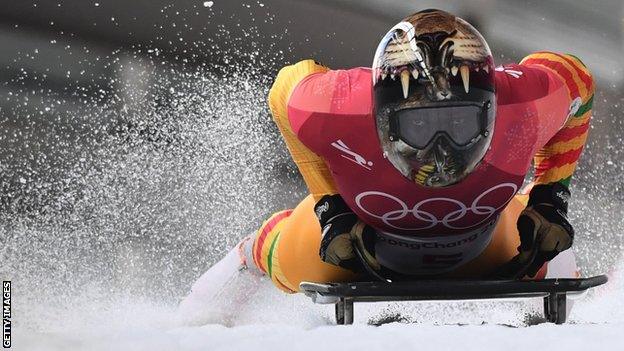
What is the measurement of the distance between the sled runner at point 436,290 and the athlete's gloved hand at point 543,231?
0.25 meters

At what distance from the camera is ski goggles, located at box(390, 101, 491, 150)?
3027 mm

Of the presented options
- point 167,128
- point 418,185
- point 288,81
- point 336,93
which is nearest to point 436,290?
point 418,185

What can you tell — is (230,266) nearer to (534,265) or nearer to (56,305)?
(56,305)

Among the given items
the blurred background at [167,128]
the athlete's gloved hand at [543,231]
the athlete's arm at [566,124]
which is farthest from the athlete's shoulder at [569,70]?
the blurred background at [167,128]

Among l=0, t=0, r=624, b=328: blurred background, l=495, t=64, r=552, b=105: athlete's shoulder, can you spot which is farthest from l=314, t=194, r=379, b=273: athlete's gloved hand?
l=0, t=0, r=624, b=328: blurred background

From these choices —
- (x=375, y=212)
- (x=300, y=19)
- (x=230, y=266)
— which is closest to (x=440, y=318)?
(x=230, y=266)

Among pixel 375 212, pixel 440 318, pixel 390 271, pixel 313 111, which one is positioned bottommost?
pixel 440 318

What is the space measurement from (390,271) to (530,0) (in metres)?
4.49

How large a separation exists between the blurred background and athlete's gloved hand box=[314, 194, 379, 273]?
5.97 ft

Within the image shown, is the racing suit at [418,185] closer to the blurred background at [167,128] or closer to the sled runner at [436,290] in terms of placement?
the sled runner at [436,290]

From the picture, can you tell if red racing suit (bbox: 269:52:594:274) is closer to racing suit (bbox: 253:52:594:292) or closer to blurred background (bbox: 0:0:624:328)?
racing suit (bbox: 253:52:594:292)

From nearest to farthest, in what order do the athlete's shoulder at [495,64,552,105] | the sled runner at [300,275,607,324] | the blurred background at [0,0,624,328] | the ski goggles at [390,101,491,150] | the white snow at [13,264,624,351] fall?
the white snow at [13,264,624,351]
the ski goggles at [390,101,491,150]
the sled runner at [300,275,607,324]
the athlete's shoulder at [495,64,552,105]
the blurred background at [0,0,624,328]

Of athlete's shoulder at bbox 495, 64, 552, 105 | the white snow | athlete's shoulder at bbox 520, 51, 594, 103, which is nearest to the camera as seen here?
the white snow

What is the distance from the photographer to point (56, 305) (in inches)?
170
